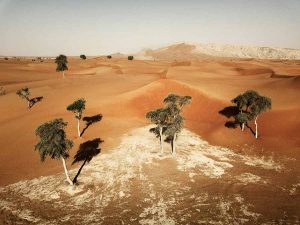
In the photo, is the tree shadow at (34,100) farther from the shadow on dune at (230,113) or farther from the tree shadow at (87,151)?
the shadow on dune at (230,113)

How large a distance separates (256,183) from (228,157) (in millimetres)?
7301

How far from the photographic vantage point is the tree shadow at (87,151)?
3506 centimetres

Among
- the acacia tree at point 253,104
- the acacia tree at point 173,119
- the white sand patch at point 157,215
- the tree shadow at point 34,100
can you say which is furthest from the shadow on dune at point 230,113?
the tree shadow at point 34,100

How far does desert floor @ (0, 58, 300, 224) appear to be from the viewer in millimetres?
23469

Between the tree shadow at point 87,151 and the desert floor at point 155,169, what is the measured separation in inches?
33.1

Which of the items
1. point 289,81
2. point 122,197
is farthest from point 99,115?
point 289,81

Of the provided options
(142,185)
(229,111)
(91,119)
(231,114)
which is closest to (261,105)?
(231,114)

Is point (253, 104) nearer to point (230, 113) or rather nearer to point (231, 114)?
point (231, 114)

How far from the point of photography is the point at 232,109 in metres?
49.5

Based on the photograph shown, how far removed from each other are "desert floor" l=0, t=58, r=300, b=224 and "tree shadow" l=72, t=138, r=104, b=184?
841 millimetres

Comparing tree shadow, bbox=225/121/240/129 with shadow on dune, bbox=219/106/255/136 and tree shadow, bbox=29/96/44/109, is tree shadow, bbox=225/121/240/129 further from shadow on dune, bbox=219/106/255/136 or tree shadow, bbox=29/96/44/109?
tree shadow, bbox=29/96/44/109

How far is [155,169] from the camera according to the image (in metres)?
31.6

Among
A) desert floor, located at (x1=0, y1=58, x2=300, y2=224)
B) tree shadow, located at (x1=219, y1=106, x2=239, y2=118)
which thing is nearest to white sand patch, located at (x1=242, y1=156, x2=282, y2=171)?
desert floor, located at (x1=0, y1=58, x2=300, y2=224)

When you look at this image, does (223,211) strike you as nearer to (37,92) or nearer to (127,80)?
(37,92)
